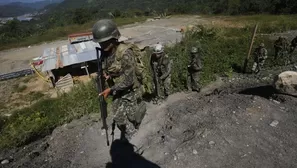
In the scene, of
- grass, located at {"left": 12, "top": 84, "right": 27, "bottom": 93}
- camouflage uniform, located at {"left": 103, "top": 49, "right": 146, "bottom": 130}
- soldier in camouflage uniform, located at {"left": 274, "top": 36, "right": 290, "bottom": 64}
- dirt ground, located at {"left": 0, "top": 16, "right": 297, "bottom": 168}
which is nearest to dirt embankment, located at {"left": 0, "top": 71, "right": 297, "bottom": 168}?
dirt ground, located at {"left": 0, "top": 16, "right": 297, "bottom": 168}

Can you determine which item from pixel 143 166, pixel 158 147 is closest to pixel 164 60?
pixel 158 147

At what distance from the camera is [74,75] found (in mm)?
14727

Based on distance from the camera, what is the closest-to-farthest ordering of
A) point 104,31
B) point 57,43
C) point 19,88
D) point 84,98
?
point 104,31 < point 84,98 < point 19,88 < point 57,43

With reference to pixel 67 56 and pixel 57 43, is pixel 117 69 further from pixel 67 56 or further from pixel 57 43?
pixel 57 43

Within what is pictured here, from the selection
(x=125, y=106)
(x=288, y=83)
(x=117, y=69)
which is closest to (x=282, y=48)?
(x=288, y=83)

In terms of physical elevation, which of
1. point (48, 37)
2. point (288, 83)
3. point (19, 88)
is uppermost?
point (288, 83)

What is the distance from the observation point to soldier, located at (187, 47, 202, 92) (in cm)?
770

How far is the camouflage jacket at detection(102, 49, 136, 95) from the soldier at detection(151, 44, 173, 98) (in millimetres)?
2960

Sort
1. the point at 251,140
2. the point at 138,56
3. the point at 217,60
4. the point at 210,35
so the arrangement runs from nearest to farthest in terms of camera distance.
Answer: the point at 138,56 → the point at 251,140 → the point at 217,60 → the point at 210,35

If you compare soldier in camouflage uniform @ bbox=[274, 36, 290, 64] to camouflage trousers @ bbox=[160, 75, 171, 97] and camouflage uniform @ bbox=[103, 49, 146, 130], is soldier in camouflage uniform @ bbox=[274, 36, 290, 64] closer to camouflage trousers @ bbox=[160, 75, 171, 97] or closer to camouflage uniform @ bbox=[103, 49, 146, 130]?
camouflage trousers @ bbox=[160, 75, 171, 97]

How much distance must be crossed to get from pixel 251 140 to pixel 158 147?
6.07 feet

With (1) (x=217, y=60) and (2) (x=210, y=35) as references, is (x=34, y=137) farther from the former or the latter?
(2) (x=210, y=35)

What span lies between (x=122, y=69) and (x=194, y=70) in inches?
168

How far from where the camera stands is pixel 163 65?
23.8ft
